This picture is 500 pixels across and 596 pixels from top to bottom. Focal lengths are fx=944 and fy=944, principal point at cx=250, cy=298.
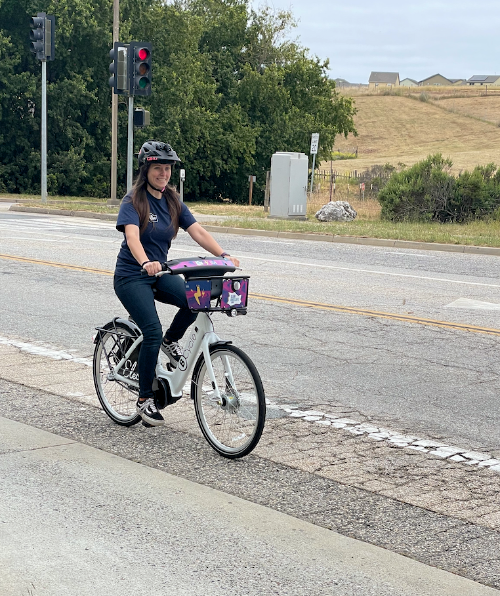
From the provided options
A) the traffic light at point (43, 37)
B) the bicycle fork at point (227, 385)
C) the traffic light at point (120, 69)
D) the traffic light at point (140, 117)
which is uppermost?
the traffic light at point (43, 37)

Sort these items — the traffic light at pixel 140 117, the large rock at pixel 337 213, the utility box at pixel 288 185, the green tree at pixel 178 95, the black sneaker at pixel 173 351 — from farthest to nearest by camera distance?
the green tree at pixel 178 95 < the utility box at pixel 288 185 < the large rock at pixel 337 213 < the traffic light at pixel 140 117 < the black sneaker at pixel 173 351

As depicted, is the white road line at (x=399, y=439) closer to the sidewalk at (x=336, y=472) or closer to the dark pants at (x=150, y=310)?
the sidewalk at (x=336, y=472)

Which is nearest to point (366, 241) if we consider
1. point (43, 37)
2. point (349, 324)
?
point (349, 324)

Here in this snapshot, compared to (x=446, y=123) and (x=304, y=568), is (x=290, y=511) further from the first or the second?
(x=446, y=123)

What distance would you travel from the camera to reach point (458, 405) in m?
6.69

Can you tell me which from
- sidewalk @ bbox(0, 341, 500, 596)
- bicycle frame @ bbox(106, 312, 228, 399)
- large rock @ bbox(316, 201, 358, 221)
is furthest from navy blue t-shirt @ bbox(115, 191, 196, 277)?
large rock @ bbox(316, 201, 358, 221)

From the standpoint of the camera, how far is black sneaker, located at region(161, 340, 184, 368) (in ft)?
18.7

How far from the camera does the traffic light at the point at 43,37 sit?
26.6 meters

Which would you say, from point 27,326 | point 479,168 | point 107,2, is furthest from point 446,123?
point 27,326

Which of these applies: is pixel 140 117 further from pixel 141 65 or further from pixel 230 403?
pixel 230 403

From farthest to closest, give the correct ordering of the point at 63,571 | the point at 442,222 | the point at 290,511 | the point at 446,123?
1. the point at 446,123
2. the point at 442,222
3. the point at 290,511
4. the point at 63,571

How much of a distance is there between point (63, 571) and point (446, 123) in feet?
312

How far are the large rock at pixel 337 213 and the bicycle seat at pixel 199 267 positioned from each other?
806 inches

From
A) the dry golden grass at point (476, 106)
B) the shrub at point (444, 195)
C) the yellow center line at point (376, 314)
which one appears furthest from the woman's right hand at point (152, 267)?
the dry golden grass at point (476, 106)
